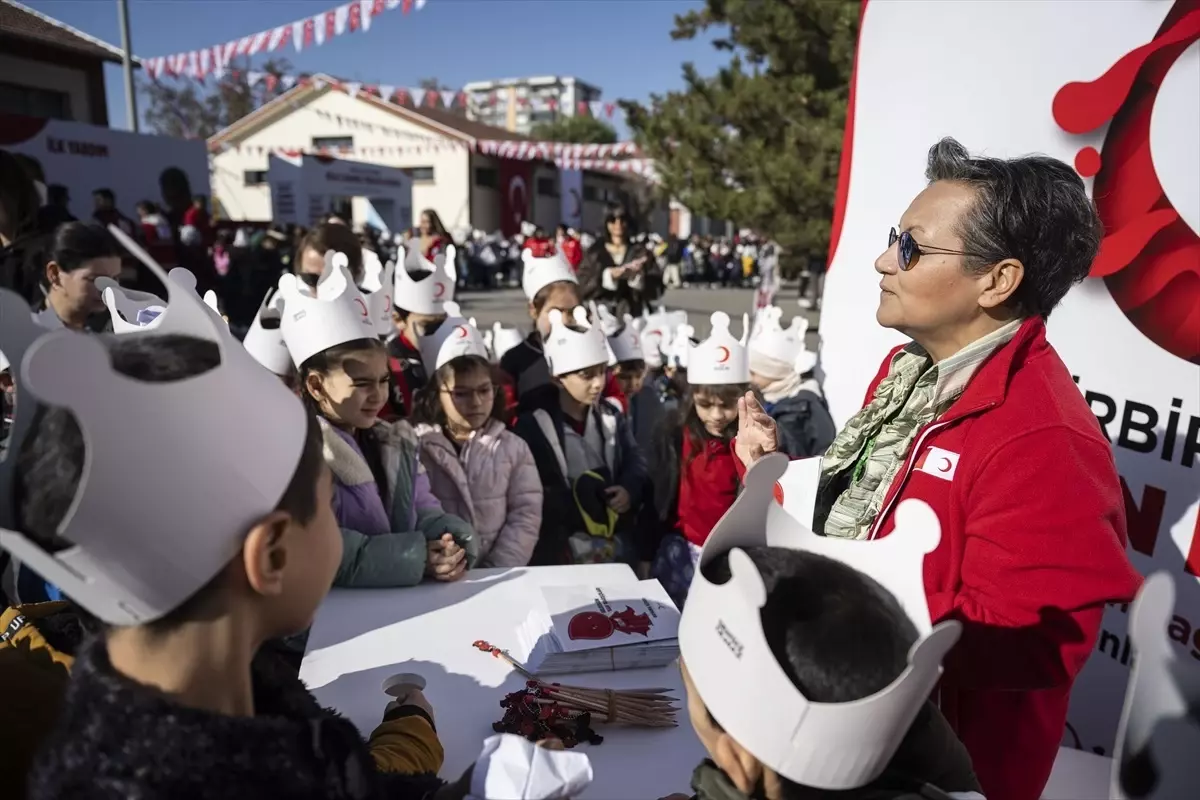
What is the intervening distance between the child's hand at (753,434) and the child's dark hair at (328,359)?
4.07 ft

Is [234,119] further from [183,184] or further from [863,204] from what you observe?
[863,204]

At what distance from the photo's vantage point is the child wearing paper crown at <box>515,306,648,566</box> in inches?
124

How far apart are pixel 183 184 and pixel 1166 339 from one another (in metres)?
14.4

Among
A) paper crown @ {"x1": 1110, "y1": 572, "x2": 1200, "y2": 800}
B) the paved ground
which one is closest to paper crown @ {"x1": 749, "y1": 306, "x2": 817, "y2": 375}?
paper crown @ {"x1": 1110, "y1": 572, "x2": 1200, "y2": 800}

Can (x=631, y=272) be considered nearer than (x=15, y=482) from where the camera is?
No

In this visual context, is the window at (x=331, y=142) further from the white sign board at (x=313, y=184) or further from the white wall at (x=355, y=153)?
the white sign board at (x=313, y=184)

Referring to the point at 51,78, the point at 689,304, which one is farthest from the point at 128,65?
the point at 689,304

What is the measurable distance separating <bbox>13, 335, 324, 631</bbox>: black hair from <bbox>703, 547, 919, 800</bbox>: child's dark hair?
2.25 ft

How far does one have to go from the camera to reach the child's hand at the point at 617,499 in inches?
125

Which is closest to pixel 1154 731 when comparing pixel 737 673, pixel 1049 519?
pixel 1049 519

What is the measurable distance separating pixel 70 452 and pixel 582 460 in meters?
2.53

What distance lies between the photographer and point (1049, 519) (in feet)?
4.36

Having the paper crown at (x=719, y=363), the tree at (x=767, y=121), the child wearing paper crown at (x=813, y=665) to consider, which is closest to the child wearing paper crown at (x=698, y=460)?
the paper crown at (x=719, y=363)

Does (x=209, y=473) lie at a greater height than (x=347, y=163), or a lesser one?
lesser
